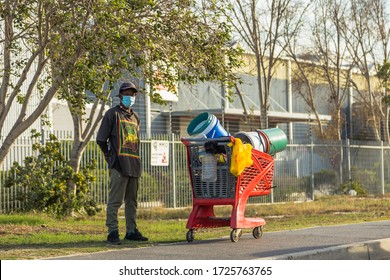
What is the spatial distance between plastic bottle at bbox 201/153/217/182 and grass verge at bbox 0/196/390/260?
1.09m

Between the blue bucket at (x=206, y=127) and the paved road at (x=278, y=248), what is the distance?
1.54 metres

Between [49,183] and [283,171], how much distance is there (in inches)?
446

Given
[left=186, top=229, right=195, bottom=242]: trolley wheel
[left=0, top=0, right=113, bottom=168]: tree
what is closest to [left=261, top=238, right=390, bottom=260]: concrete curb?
[left=186, top=229, right=195, bottom=242]: trolley wheel

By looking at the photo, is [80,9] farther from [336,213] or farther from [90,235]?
[336,213]

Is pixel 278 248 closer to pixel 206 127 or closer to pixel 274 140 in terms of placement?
pixel 206 127

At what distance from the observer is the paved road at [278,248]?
1063 cm

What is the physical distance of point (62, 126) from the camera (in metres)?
27.0

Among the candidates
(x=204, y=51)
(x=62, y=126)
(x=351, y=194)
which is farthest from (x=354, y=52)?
(x=204, y=51)

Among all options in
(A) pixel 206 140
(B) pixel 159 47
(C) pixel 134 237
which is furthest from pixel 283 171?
(C) pixel 134 237

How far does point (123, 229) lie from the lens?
629 inches

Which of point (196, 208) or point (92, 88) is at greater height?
point (92, 88)

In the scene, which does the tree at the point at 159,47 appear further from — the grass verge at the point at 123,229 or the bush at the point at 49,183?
the bush at the point at 49,183

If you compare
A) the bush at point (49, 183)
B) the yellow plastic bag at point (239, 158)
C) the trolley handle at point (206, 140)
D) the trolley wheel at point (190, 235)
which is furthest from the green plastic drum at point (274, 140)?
the bush at point (49, 183)

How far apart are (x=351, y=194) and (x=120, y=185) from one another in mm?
20280
